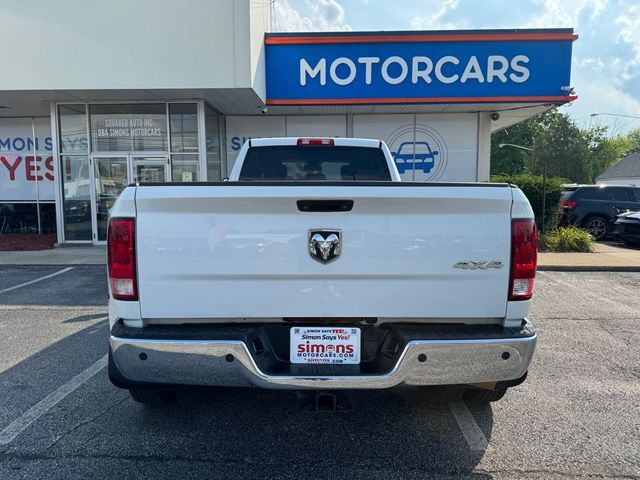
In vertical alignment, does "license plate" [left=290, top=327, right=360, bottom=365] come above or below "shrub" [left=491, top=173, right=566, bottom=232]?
below

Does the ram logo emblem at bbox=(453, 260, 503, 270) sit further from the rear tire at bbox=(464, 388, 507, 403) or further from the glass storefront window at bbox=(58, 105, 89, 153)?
the glass storefront window at bbox=(58, 105, 89, 153)

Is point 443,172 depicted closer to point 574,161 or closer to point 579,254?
point 579,254

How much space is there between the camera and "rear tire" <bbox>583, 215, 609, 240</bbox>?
14219mm

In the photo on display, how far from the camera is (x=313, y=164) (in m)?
4.96

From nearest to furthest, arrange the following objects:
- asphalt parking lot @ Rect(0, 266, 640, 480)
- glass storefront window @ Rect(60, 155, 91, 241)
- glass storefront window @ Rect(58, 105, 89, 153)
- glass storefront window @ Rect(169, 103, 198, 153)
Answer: asphalt parking lot @ Rect(0, 266, 640, 480)
glass storefront window @ Rect(169, 103, 198, 153)
glass storefront window @ Rect(58, 105, 89, 153)
glass storefront window @ Rect(60, 155, 91, 241)

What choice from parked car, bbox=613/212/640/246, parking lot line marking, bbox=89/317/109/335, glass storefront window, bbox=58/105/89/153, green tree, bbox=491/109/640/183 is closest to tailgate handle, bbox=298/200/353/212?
parking lot line marking, bbox=89/317/109/335

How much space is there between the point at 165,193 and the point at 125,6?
377 inches

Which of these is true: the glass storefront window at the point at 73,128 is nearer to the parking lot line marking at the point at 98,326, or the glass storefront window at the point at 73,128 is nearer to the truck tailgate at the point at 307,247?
the parking lot line marking at the point at 98,326

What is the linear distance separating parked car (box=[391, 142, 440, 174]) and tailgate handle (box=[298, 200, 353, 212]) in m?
11.2

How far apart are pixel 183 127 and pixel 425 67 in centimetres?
630

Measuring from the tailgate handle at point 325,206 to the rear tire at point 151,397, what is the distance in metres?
1.76

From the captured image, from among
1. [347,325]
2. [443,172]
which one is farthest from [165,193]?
[443,172]

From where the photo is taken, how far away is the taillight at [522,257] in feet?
8.55

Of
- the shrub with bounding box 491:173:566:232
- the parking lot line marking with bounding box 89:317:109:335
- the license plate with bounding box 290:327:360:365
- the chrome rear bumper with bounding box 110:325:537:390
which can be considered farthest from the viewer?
the shrub with bounding box 491:173:566:232
